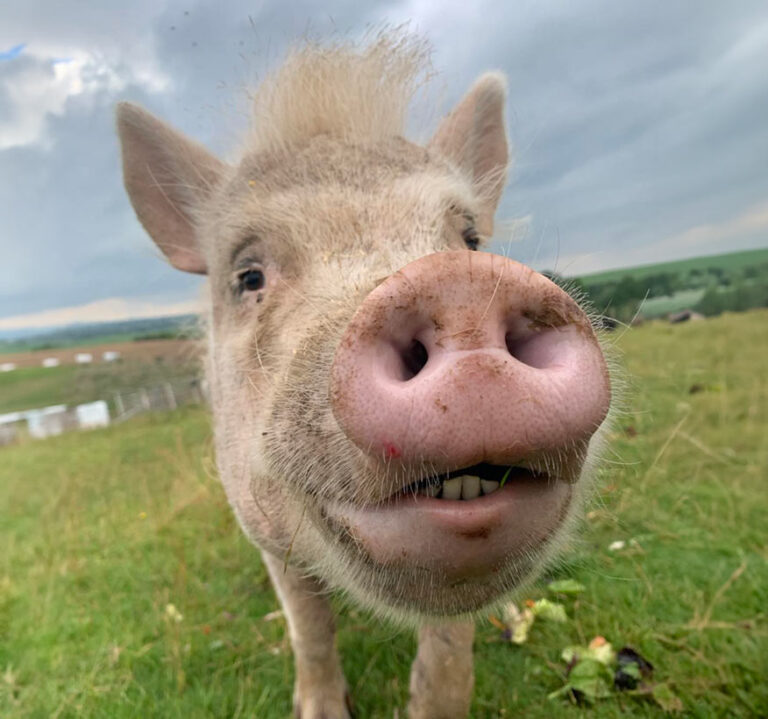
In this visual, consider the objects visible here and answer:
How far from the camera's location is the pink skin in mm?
1021

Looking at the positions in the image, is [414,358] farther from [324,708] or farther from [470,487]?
[324,708]

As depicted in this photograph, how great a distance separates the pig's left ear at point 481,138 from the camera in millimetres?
3035

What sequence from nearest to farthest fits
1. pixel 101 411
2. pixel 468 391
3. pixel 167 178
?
1. pixel 468 391
2. pixel 167 178
3. pixel 101 411

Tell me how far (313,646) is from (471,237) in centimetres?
207

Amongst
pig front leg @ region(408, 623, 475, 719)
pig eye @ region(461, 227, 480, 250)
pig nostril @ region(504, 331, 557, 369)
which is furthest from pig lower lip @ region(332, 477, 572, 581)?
pig eye @ region(461, 227, 480, 250)

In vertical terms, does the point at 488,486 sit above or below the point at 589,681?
above

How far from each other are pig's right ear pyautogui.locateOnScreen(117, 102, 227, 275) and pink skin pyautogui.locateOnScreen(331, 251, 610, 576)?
1933 millimetres

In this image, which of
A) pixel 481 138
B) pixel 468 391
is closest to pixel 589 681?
pixel 468 391

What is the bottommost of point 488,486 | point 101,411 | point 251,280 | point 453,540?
point 101,411

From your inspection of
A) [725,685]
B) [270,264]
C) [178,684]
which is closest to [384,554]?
[270,264]

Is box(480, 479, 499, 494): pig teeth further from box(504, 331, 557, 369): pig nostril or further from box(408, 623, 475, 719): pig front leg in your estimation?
box(408, 623, 475, 719): pig front leg

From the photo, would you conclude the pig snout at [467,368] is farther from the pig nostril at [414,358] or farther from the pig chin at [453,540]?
the pig chin at [453,540]

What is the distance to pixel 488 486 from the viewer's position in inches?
45.4

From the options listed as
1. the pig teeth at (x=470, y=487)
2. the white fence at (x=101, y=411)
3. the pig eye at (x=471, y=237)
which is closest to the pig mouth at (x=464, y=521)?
the pig teeth at (x=470, y=487)
